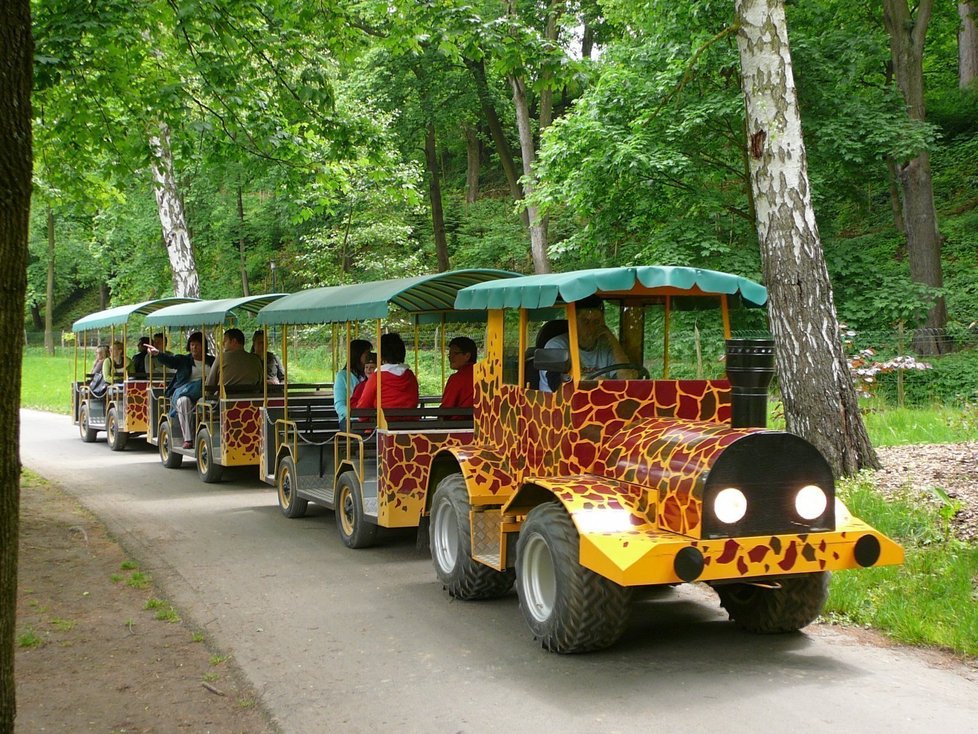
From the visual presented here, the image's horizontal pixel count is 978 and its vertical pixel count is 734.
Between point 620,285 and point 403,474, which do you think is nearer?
point 620,285

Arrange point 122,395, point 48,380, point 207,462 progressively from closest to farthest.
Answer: point 207,462 < point 122,395 < point 48,380

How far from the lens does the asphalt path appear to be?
5.23m

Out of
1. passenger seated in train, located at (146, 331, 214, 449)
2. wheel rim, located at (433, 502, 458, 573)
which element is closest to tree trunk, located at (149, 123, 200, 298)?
passenger seated in train, located at (146, 331, 214, 449)

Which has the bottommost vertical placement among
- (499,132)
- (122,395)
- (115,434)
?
(115,434)

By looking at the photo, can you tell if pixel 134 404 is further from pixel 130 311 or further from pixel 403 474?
pixel 403 474

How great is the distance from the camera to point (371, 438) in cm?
997

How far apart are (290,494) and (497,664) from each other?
241 inches

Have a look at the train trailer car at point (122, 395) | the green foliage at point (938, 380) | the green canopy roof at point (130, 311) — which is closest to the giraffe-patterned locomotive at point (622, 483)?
the green canopy roof at point (130, 311)

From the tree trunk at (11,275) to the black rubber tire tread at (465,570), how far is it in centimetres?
400

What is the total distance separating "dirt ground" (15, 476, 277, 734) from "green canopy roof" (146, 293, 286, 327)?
4.89 m

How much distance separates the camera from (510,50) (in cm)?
1312

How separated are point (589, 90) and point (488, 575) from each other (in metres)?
16.7

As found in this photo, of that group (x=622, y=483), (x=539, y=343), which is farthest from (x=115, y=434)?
(x=622, y=483)

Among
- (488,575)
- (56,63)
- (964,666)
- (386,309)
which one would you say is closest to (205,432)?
(56,63)
